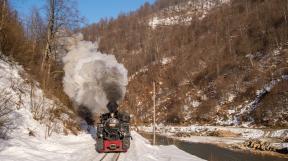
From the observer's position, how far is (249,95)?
53781mm

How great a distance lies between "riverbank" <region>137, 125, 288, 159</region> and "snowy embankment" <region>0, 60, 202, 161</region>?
13.9m

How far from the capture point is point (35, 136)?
18938 mm

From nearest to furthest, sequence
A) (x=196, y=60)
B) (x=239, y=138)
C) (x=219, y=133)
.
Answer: (x=239, y=138) < (x=219, y=133) < (x=196, y=60)

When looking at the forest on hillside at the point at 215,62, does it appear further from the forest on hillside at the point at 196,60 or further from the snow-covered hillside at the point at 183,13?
the snow-covered hillside at the point at 183,13

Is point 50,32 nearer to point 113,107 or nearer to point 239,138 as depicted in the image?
point 113,107

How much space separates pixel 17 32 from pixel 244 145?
78.0 ft

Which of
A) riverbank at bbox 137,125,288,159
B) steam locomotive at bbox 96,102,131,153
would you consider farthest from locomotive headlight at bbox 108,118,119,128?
riverbank at bbox 137,125,288,159

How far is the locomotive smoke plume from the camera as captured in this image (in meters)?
24.4

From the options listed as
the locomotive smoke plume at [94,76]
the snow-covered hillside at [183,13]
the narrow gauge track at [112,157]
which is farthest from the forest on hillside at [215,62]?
the narrow gauge track at [112,157]

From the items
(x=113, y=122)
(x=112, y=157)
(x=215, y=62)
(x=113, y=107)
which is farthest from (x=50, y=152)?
(x=215, y=62)

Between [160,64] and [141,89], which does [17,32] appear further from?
[160,64]

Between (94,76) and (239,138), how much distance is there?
22176 millimetres

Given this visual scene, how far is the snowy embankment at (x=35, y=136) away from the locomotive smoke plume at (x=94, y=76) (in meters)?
2.54

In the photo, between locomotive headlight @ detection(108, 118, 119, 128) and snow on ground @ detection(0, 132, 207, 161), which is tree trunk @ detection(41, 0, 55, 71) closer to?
snow on ground @ detection(0, 132, 207, 161)
